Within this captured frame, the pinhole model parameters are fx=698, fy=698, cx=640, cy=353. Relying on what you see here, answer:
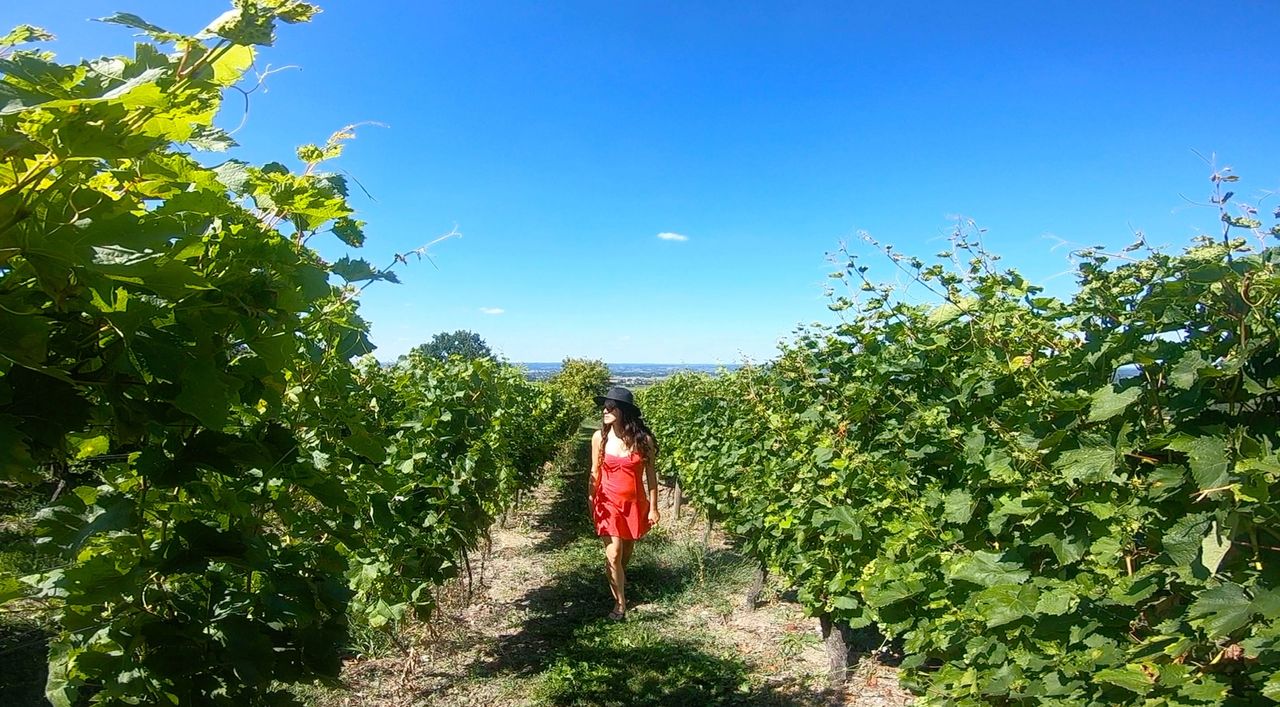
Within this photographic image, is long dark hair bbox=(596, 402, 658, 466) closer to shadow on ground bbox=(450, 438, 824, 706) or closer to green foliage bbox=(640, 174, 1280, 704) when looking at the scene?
shadow on ground bbox=(450, 438, 824, 706)

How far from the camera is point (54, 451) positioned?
37.7 inches

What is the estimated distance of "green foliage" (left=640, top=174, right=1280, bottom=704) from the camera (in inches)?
54.4

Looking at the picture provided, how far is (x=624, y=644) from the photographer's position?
4.65 meters

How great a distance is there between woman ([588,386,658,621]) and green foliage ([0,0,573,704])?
361cm

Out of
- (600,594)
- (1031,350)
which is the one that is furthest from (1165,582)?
(600,594)

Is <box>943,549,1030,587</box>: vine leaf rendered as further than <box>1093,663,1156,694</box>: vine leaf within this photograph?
Yes

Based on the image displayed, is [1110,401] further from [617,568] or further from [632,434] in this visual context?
[617,568]

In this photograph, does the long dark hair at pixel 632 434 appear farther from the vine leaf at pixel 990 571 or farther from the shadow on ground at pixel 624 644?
the vine leaf at pixel 990 571

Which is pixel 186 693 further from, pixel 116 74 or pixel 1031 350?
pixel 1031 350

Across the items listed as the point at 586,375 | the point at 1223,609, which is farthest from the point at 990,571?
the point at 586,375

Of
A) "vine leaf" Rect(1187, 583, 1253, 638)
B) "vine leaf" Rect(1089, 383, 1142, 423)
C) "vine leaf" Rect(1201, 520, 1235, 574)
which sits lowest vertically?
"vine leaf" Rect(1187, 583, 1253, 638)

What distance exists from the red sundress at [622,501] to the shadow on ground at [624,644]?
26.6 inches

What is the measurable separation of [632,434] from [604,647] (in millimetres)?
1508

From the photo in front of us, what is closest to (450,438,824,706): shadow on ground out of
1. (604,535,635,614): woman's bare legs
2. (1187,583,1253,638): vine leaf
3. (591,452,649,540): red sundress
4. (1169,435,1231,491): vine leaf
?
(604,535,635,614): woman's bare legs
